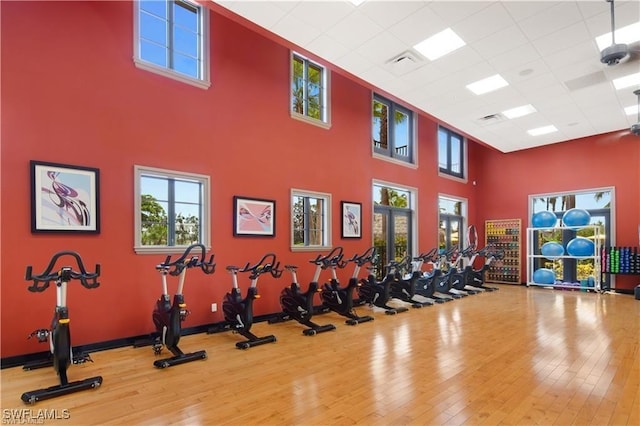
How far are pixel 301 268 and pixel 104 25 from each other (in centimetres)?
453

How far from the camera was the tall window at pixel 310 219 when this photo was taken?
21.1ft

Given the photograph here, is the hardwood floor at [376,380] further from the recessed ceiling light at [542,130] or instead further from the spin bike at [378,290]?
the recessed ceiling light at [542,130]

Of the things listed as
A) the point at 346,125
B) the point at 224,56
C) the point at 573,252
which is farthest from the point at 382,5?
the point at 573,252

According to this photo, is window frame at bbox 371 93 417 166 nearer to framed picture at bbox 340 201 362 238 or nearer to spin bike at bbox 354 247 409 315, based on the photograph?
framed picture at bbox 340 201 362 238

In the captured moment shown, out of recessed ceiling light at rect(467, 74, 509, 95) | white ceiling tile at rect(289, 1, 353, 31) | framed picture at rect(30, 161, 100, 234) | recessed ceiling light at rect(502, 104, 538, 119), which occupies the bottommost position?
framed picture at rect(30, 161, 100, 234)

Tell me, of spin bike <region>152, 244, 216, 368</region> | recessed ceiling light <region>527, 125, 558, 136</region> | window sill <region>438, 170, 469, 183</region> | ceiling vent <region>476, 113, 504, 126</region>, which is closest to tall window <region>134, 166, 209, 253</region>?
spin bike <region>152, 244, 216, 368</region>

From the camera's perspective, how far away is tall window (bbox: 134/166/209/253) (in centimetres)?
464

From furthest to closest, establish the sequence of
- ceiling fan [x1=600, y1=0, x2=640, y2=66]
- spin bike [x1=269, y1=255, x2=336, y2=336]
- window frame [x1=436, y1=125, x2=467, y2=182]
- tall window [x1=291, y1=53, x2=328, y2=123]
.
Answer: window frame [x1=436, y1=125, x2=467, y2=182]
tall window [x1=291, y1=53, x2=328, y2=123]
spin bike [x1=269, y1=255, x2=336, y2=336]
ceiling fan [x1=600, y1=0, x2=640, y2=66]

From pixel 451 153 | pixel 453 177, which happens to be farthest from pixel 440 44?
pixel 451 153

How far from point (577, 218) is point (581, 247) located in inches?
29.0

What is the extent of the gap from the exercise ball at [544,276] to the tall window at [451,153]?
3.47 m

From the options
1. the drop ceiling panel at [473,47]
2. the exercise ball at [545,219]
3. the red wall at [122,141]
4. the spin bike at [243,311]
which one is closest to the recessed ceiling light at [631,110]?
the drop ceiling panel at [473,47]

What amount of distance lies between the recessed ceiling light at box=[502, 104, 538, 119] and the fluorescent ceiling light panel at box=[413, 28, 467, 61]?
10.0ft

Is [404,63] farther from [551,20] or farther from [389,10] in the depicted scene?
[551,20]
